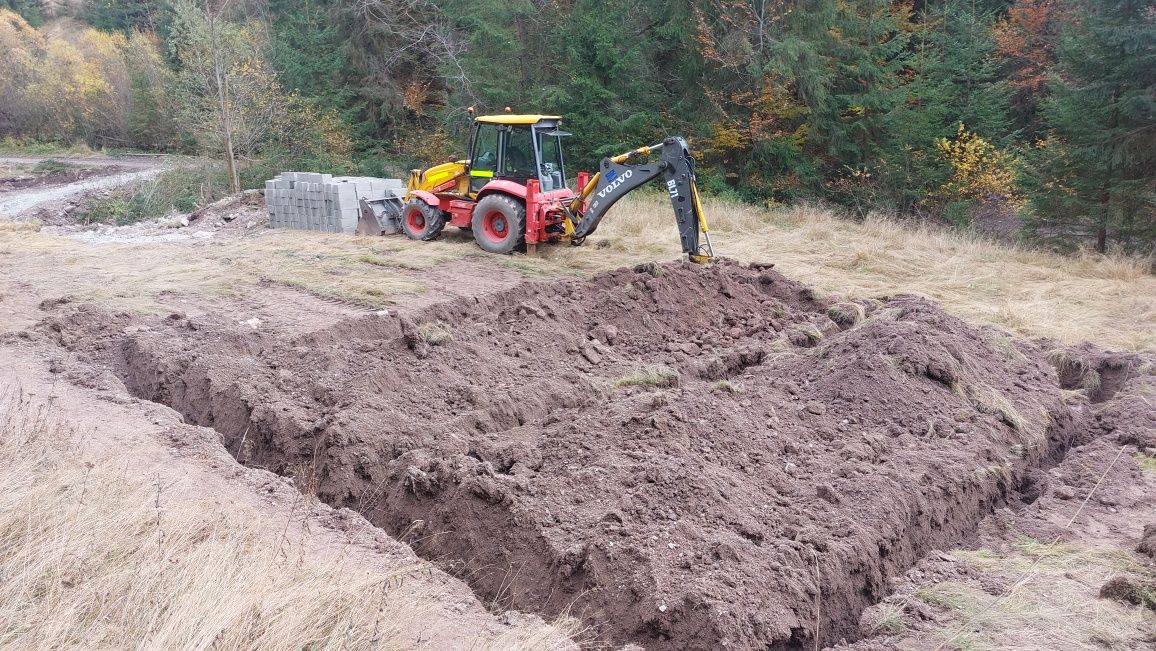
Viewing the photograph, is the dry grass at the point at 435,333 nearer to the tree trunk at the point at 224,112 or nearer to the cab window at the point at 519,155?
the cab window at the point at 519,155

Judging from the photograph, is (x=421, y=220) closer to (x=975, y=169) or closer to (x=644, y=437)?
(x=644, y=437)

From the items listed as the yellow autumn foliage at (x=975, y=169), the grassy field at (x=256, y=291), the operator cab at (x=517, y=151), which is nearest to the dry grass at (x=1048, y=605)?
the grassy field at (x=256, y=291)

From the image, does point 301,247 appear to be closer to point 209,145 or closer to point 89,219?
point 89,219

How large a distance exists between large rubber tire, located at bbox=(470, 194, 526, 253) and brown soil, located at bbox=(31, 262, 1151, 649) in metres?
3.26

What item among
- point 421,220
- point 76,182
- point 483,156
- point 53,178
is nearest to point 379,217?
point 421,220

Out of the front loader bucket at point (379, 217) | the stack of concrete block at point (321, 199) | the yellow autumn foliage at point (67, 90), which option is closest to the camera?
the front loader bucket at point (379, 217)

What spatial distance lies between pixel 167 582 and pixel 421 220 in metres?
10.5

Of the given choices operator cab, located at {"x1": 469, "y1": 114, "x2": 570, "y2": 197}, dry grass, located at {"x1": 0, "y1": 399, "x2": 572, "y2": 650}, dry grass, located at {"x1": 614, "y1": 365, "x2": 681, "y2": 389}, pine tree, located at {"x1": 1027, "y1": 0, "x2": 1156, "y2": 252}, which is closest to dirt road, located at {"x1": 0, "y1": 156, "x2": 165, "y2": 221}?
operator cab, located at {"x1": 469, "y1": 114, "x2": 570, "y2": 197}

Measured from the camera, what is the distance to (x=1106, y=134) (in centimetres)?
1395

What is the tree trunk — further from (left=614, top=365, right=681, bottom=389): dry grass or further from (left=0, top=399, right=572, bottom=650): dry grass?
(left=0, top=399, right=572, bottom=650): dry grass

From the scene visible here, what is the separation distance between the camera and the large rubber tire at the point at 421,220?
13312mm

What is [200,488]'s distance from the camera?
5.00m

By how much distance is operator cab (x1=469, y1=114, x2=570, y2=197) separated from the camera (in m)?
12.1

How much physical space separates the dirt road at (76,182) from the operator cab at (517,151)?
481 inches
